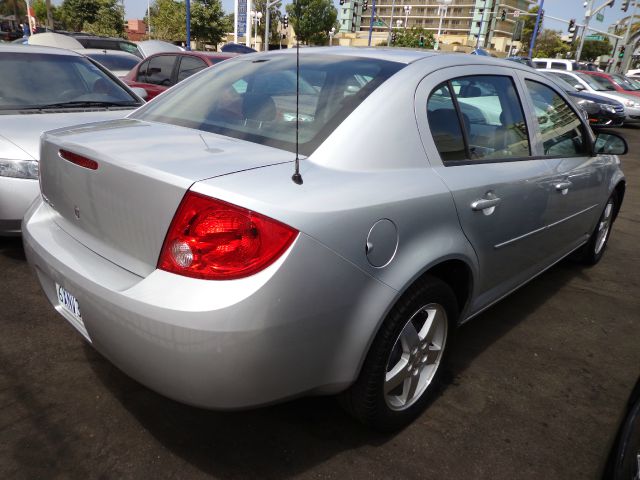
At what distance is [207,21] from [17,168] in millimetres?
42637

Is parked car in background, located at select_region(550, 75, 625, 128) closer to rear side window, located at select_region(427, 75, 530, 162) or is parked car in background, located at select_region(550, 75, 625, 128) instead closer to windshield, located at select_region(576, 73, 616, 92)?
windshield, located at select_region(576, 73, 616, 92)

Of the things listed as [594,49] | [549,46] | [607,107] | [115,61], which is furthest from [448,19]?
[115,61]

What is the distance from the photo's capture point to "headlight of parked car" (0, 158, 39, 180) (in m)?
3.39

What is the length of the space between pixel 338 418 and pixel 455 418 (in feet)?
1.78

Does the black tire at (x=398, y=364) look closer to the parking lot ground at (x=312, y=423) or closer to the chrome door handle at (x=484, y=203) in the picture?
the parking lot ground at (x=312, y=423)

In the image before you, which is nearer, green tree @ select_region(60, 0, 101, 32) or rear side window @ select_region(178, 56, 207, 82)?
rear side window @ select_region(178, 56, 207, 82)

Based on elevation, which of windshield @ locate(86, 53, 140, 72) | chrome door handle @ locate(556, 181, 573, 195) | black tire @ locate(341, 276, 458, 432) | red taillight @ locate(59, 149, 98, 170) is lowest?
black tire @ locate(341, 276, 458, 432)

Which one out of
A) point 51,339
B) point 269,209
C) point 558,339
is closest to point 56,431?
point 51,339

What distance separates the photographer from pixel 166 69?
8234 mm

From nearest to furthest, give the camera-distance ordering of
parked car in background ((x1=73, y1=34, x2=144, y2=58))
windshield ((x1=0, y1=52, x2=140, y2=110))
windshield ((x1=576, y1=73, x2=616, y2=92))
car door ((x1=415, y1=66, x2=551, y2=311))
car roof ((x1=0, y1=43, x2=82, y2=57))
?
car door ((x1=415, y1=66, x2=551, y2=311)) → windshield ((x1=0, y1=52, x2=140, y2=110)) → car roof ((x1=0, y1=43, x2=82, y2=57)) → parked car in background ((x1=73, y1=34, x2=144, y2=58)) → windshield ((x1=576, y1=73, x2=616, y2=92))

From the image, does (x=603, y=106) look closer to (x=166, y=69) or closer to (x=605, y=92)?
(x=605, y=92)

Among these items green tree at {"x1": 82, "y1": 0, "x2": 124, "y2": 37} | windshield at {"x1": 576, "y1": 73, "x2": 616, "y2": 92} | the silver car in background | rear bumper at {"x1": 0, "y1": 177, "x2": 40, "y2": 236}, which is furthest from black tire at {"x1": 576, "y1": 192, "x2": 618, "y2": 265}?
green tree at {"x1": 82, "y1": 0, "x2": 124, "y2": 37}

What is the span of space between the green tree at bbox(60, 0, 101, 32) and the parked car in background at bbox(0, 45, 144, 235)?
4793 centimetres

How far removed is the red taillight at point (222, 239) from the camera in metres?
1.53
